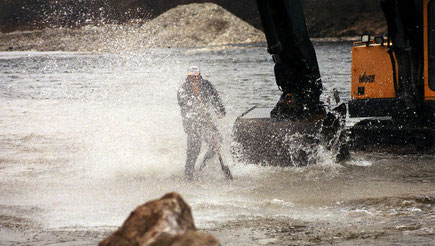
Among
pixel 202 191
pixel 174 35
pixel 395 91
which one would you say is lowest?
pixel 174 35

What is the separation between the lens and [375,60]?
1174 centimetres

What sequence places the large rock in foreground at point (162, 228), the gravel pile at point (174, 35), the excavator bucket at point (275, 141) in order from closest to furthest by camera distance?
1. the large rock in foreground at point (162, 228)
2. the excavator bucket at point (275, 141)
3. the gravel pile at point (174, 35)

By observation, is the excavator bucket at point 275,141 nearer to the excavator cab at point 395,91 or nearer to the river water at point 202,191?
the river water at point 202,191

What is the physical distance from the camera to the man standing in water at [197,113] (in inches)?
399

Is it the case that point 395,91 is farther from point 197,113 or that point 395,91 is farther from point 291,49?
point 197,113

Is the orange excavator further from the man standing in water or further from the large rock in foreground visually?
the large rock in foreground

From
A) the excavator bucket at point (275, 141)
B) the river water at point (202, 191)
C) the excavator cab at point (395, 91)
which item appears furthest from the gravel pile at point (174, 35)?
the excavator bucket at point (275, 141)

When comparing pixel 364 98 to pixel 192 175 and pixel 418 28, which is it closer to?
pixel 418 28

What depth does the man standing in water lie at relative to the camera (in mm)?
10128

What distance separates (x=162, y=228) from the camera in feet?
12.8

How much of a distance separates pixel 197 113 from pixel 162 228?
6208 mm

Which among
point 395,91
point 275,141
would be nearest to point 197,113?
point 275,141

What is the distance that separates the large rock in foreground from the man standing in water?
6.01 meters

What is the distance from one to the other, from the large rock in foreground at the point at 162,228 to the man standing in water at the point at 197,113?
601 cm
